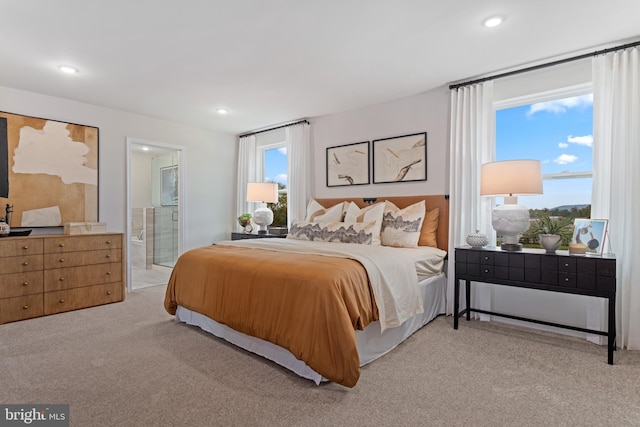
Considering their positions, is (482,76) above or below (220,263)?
above

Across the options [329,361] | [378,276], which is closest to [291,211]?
[378,276]

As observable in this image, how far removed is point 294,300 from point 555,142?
2830 millimetres

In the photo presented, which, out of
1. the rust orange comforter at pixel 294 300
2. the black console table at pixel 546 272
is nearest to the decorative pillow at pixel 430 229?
the black console table at pixel 546 272

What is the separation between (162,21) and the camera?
7.77 ft

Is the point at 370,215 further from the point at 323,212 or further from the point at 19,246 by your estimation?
the point at 19,246

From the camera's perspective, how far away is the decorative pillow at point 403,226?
3.42 metres

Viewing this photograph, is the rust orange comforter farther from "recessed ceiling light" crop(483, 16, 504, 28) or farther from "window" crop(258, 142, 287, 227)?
"window" crop(258, 142, 287, 227)

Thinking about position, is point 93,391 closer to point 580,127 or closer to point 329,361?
point 329,361

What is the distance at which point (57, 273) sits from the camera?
3.54 m

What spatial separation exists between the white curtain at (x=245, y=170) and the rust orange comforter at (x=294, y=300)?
289 cm

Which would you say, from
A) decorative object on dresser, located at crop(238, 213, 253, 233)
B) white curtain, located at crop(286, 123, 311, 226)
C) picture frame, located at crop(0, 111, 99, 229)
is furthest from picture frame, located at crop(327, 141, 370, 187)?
picture frame, located at crop(0, 111, 99, 229)

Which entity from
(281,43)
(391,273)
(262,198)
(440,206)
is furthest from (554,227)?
(262,198)

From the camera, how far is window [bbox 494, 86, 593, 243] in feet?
9.84

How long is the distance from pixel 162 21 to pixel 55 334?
2.69 m
